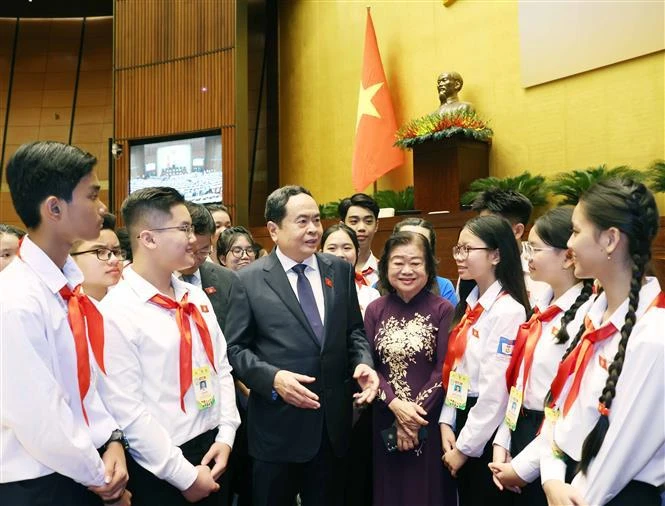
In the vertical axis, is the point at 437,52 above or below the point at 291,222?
above

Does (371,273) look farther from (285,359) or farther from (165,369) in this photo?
(165,369)

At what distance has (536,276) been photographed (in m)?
2.22

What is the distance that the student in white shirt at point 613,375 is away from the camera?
138 centimetres

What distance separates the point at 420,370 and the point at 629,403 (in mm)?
1216

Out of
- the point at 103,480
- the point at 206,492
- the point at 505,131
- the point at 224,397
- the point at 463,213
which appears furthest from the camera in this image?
the point at 505,131

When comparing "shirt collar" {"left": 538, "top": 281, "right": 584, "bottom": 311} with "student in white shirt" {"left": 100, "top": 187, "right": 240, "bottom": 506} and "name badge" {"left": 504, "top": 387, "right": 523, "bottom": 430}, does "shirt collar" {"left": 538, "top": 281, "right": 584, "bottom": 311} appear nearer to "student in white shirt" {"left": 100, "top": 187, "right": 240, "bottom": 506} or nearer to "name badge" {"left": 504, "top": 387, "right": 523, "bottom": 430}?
"name badge" {"left": 504, "top": 387, "right": 523, "bottom": 430}

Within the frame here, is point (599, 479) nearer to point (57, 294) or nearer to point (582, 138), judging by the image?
point (57, 294)

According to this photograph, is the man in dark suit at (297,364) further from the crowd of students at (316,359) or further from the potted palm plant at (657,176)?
the potted palm plant at (657,176)

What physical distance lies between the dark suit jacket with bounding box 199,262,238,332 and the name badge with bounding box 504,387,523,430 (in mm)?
1326

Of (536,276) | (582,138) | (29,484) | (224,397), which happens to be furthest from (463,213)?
(29,484)

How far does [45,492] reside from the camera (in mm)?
1490

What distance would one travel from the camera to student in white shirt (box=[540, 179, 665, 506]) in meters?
1.38

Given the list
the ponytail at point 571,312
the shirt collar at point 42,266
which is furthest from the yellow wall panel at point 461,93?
the shirt collar at point 42,266

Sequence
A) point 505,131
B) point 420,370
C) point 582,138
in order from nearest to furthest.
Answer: point 420,370 < point 582,138 < point 505,131
